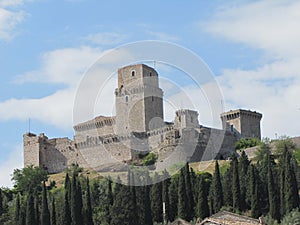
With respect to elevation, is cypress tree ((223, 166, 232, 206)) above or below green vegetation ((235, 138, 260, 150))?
below

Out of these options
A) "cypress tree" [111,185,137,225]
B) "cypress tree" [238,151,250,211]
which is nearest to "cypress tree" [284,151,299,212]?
"cypress tree" [238,151,250,211]

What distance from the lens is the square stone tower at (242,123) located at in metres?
95.4

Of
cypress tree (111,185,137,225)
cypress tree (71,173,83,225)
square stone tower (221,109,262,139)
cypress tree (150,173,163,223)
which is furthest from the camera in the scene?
square stone tower (221,109,262,139)

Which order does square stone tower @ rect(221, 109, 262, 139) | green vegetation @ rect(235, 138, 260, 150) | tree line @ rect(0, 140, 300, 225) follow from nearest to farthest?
tree line @ rect(0, 140, 300, 225), green vegetation @ rect(235, 138, 260, 150), square stone tower @ rect(221, 109, 262, 139)

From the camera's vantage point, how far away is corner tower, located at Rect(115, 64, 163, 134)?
304 ft

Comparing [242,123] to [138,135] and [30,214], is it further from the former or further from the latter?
[30,214]

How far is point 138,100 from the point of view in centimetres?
9462

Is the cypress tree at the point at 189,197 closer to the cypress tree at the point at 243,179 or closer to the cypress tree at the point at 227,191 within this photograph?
the cypress tree at the point at 227,191

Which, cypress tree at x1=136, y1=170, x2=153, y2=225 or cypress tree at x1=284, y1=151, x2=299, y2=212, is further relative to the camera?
cypress tree at x1=136, y1=170, x2=153, y2=225

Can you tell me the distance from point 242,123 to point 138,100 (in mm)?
12119

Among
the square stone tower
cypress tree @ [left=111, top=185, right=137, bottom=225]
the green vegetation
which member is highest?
the square stone tower

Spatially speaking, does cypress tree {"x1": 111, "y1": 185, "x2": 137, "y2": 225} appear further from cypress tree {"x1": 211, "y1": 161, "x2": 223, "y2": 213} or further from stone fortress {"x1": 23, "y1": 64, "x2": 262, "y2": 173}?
stone fortress {"x1": 23, "y1": 64, "x2": 262, "y2": 173}

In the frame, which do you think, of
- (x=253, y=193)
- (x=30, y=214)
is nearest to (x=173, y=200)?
(x=253, y=193)

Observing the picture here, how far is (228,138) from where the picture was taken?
90.5 meters
